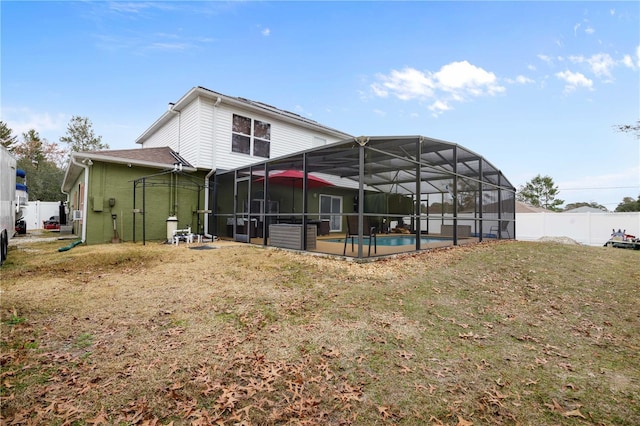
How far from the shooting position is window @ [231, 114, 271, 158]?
11953 millimetres

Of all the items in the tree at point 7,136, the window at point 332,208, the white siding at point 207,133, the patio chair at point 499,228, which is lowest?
the patio chair at point 499,228

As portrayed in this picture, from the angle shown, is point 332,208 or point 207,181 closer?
point 207,181

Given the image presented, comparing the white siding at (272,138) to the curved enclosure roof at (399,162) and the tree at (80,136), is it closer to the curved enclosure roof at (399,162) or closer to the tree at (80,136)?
the curved enclosure roof at (399,162)

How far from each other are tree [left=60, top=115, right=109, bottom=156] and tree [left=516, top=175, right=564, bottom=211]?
166 feet

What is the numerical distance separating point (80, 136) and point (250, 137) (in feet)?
92.6

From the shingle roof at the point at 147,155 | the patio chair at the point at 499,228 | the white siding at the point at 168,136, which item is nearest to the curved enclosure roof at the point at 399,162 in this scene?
the patio chair at the point at 499,228

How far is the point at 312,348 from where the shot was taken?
2838 millimetres

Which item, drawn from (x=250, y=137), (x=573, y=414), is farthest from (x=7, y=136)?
(x=573, y=414)

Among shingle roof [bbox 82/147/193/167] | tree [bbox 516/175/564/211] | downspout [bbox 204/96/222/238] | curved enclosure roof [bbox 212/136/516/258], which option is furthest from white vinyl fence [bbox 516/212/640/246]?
tree [bbox 516/175/564/211]

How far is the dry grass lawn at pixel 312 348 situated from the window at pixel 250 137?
754 cm

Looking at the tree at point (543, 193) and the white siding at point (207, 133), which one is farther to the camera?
the tree at point (543, 193)

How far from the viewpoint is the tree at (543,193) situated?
117 feet

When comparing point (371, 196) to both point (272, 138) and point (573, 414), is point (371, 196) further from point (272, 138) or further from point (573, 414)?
point (573, 414)

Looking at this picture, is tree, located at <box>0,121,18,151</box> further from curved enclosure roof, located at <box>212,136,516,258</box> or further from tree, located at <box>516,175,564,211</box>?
tree, located at <box>516,175,564,211</box>
